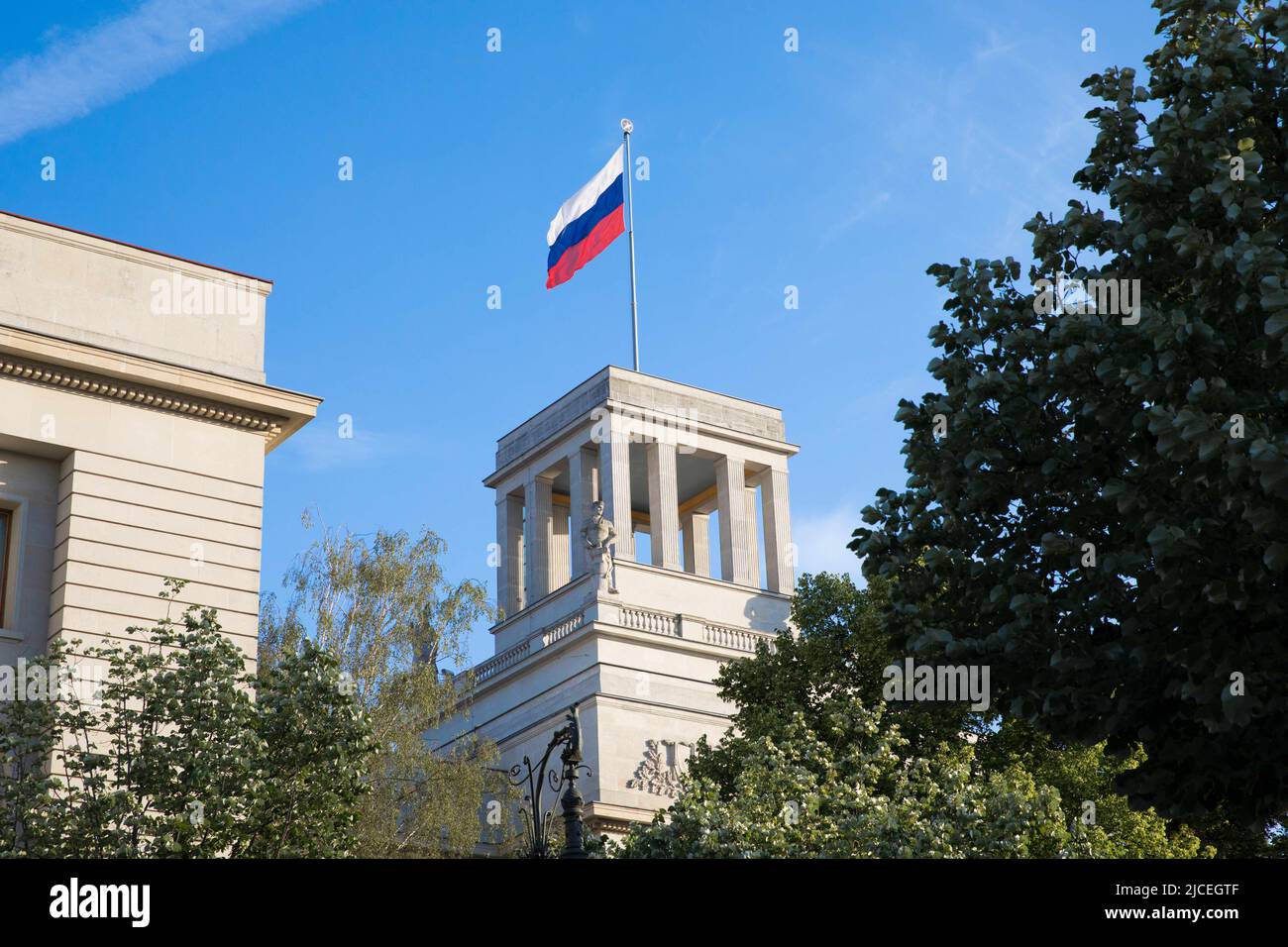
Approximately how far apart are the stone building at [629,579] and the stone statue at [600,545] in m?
0.09

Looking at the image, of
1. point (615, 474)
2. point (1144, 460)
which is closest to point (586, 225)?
point (615, 474)

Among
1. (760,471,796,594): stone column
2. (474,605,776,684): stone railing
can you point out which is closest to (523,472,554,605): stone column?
(474,605,776,684): stone railing

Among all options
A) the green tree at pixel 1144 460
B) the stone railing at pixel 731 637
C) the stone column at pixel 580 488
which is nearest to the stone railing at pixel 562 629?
the stone railing at pixel 731 637

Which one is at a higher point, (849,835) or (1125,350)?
(1125,350)

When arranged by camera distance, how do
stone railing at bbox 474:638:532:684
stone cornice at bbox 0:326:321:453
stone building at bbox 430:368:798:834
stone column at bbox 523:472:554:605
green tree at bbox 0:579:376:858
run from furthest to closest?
stone column at bbox 523:472:554:605, stone railing at bbox 474:638:532:684, stone building at bbox 430:368:798:834, stone cornice at bbox 0:326:321:453, green tree at bbox 0:579:376:858

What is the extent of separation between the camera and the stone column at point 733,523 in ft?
206

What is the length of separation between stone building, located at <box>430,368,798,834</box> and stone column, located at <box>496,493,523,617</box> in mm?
75

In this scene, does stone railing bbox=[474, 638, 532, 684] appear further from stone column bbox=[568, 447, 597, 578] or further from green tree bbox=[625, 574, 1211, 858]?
green tree bbox=[625, 574, 1211, 858]

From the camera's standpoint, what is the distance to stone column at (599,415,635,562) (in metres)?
59.6

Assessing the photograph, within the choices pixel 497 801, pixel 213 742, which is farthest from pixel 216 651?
pixel 497 801
